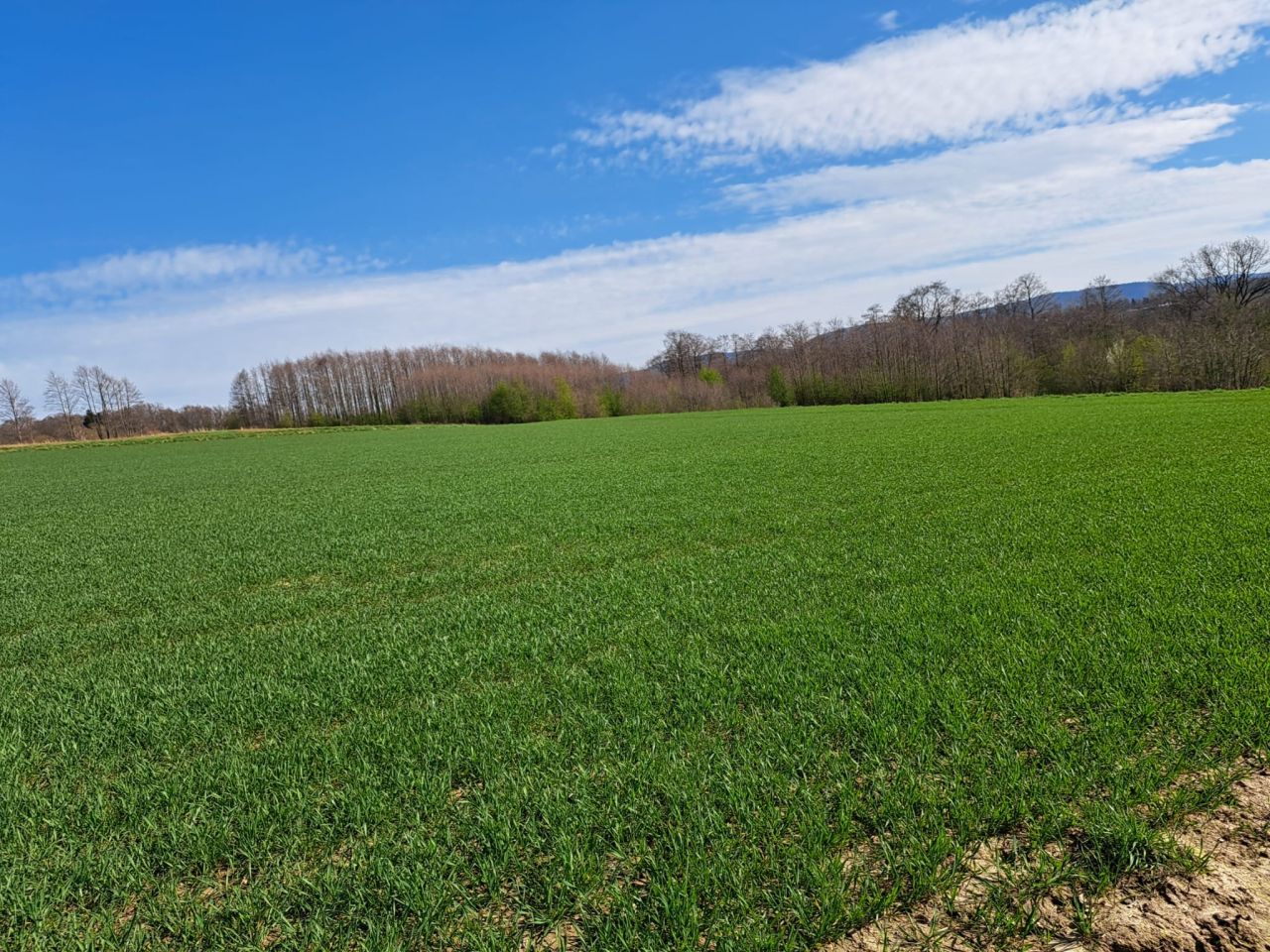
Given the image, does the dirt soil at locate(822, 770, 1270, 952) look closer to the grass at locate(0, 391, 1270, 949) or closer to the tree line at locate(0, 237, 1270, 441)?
the grass at locate(0, 391, 1270, 949)

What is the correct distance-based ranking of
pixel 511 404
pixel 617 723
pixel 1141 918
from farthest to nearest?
1. pixel 511 404
2. pixel 617 723
3. pixel 1141 918

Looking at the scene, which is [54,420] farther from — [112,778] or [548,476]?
[112,778]

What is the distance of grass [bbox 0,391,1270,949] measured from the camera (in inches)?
106

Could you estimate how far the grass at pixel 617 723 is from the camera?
270 cm

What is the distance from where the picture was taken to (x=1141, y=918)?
243cm

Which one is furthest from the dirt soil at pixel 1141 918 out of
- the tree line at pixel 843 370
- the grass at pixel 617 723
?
the tree line at pixel 843 370

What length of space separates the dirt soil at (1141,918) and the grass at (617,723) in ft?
0.30

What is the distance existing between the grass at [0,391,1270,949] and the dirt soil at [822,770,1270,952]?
0.09m

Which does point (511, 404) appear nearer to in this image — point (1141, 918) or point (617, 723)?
point (617, 723)

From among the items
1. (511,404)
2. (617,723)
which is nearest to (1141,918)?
(617,723)

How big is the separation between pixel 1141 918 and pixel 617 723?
8.60 feet

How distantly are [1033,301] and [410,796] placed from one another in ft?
356

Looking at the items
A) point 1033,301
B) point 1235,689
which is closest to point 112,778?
point 1235,689

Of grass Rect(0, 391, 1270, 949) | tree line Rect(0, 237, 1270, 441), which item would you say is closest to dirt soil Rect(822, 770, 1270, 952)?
grass Rect(0, 391, 1270, 949)
